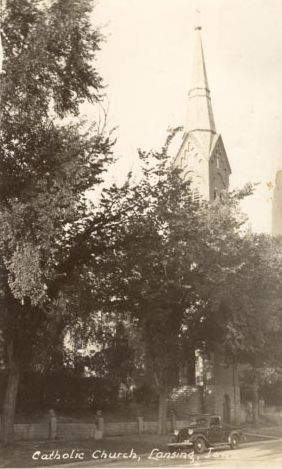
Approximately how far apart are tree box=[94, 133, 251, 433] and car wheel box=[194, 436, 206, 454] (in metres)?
5.65

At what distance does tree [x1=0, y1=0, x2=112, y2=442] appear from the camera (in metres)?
13.9

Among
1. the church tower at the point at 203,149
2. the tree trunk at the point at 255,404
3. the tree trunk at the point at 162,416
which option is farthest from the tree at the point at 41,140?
the church tower at the point at 203,149

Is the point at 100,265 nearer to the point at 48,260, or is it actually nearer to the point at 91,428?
the point at 48,260

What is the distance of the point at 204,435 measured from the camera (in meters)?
19.1

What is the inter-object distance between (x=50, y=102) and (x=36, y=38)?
207cm

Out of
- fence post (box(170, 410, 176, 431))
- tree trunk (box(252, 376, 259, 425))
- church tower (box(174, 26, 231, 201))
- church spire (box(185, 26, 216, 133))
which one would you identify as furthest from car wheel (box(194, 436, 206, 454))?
church spire (box(185, 26, 216, 133))

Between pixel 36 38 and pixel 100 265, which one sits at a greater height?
pixel 36 38

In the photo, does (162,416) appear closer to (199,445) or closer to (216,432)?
(216,432)

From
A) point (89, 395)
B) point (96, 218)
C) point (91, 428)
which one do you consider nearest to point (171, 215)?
point (96, 218)

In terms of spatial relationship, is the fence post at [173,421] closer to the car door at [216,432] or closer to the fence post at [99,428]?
the fence post at [99,428]

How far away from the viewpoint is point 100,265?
1855cm

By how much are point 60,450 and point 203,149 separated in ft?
113

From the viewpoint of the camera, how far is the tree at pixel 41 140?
13891 millimetres

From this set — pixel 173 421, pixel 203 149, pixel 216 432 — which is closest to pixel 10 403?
pixel 216 432
